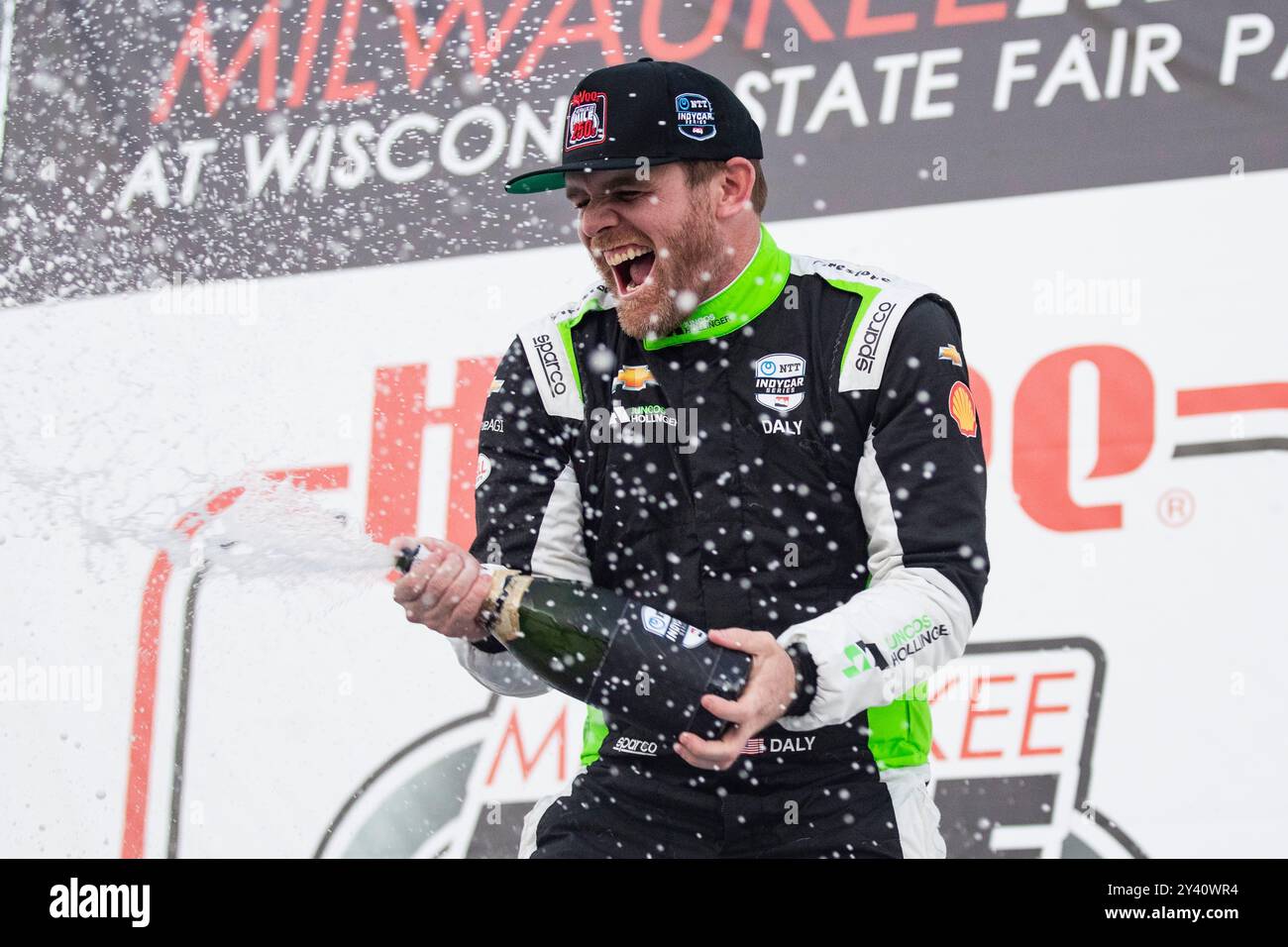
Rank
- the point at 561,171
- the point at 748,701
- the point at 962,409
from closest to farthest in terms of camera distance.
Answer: the point at 748,701, the point at 962,409, the point at 561,171

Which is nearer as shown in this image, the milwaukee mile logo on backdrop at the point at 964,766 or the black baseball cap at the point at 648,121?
the black baseball cap at the point at 648,121

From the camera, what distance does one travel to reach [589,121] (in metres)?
2.32

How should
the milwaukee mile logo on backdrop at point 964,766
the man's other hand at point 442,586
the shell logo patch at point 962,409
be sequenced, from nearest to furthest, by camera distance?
the man's other hand at point 442,586
the shell logo patch at point 962,409
the milwaukee mile logo on backdrop at point 964,766

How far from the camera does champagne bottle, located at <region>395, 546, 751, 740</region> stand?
2.00m

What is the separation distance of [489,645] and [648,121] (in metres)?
0.90

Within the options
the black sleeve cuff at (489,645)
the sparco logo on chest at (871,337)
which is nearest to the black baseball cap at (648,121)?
the sparco logo on chest at (871,337)

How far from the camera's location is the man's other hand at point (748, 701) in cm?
196

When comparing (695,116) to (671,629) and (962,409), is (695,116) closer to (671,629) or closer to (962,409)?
(962,409)

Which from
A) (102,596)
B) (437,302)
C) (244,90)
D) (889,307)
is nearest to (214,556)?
(102,596)

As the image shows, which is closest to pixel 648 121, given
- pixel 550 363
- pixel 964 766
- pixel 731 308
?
pixel 731 308

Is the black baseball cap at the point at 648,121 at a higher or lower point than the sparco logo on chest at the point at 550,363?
higher

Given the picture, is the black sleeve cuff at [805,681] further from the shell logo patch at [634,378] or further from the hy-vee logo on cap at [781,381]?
the shell logo patch at [634,378]
